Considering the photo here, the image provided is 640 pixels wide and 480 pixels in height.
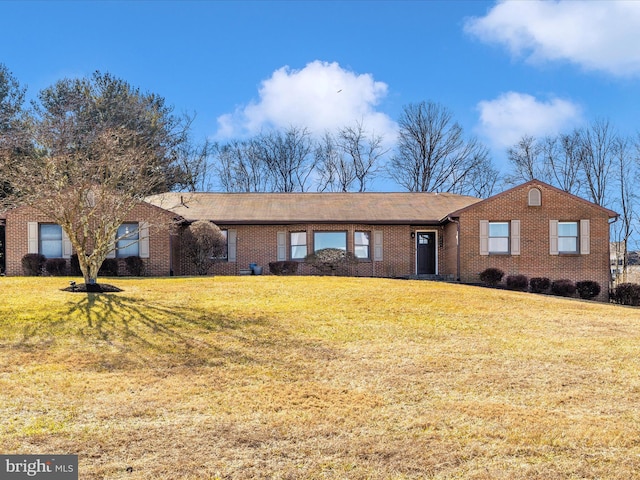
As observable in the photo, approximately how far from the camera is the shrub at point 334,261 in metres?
22.9

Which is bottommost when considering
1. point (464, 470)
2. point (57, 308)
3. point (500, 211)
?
point (464, 470)

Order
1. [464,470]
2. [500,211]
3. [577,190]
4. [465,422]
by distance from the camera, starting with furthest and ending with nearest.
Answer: [577,190] < [500,211] < [465,422] < [464,470]

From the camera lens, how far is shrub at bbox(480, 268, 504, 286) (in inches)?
864

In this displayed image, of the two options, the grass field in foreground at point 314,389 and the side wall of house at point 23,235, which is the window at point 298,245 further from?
the grass field in foreground at point 314,389

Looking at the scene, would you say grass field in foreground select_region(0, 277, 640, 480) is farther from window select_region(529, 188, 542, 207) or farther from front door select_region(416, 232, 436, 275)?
front door select_region(416, 232, 436, 275)

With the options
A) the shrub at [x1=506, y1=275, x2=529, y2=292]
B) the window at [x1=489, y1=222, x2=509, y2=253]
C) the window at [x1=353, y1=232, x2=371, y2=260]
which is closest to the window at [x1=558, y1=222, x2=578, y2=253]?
the window at [x1=489, y1=222, x2=509, y2=253]

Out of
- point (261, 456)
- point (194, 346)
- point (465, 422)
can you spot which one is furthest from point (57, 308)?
point (465, 422)

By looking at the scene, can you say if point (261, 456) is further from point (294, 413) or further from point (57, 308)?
point (57, 308)

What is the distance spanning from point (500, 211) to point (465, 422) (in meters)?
18.0

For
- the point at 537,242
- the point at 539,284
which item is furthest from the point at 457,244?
the point at 539,284

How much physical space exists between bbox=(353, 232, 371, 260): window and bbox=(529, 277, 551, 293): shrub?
6.64 m

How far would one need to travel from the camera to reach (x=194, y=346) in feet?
31.0

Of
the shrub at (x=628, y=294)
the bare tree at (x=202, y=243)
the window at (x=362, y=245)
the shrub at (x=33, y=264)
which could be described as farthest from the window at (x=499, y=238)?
the shrub at (x=33, y=264)

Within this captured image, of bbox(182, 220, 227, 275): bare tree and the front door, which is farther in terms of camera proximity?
the front door
